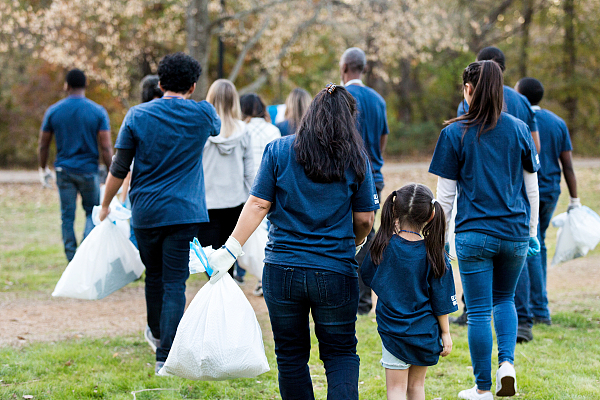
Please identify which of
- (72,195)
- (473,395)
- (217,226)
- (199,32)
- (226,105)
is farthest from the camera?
(199,32)

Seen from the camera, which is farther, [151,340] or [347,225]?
[151,340]

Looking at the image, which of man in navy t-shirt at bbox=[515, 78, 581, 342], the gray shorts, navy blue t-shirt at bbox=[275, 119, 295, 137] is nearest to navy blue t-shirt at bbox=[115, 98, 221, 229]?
the gray shorts

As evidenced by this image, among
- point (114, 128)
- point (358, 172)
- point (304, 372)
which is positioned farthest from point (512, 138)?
point (114, 128)

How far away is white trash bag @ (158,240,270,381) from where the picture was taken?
9.16 feet

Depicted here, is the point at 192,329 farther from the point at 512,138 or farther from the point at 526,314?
the point at 526,314

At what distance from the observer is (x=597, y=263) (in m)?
8.04

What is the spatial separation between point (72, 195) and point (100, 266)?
8.94ft

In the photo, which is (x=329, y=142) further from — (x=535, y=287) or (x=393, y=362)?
(x=535, y=287)

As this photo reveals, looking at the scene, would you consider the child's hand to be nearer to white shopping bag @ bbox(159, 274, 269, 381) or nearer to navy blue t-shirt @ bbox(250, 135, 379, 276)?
navy blue t-shirt @ bbox(250, 135, 379, 276)

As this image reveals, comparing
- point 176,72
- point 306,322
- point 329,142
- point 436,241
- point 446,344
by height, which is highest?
point 176,72

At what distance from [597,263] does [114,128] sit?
52.9 ft

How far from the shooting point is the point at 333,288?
264 cm

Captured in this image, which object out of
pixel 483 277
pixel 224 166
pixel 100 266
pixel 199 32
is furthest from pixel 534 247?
pixel 199 32

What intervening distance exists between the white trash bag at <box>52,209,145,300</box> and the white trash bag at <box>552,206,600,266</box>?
3.72 meters
